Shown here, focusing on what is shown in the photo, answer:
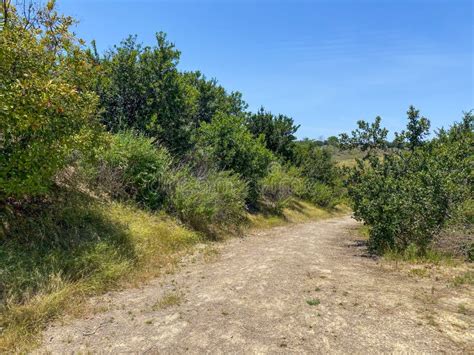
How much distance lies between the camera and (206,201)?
1329 cm

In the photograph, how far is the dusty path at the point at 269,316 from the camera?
458 centimetres

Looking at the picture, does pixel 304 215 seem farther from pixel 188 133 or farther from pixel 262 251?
pixel 262 251

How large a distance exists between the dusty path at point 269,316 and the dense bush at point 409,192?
228 cm

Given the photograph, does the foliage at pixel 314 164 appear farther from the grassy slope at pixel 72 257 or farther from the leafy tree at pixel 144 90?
the grassy slope at pixel 72 257

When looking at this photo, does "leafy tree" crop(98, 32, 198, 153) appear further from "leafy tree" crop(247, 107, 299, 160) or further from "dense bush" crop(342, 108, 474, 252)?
"leafy tree" crop(247, 107, 299, 160)

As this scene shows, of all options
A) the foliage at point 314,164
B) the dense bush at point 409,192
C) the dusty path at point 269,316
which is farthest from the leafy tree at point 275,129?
the dusty path at point 269,316

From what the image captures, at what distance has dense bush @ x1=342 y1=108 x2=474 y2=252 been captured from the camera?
381 inches

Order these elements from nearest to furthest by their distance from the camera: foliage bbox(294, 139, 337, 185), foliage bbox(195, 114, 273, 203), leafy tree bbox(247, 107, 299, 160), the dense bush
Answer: the dense bush < foliage bbox(195, 114, 273, 203) < leafy tree bbox(247, 107, 299, 160) < foliage bbox(294, 139, 337, 185)

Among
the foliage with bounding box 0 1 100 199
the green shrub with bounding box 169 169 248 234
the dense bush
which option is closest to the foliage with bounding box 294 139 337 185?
the green shrub with bounding box 169 169 248 234

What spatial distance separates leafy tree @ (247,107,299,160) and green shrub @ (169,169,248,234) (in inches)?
638

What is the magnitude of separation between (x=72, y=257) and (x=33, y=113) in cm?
311

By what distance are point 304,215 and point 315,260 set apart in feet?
55.0

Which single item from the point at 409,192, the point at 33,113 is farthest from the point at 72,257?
the point at 409,192

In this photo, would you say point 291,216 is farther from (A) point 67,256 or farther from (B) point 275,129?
(A) point 67,256
